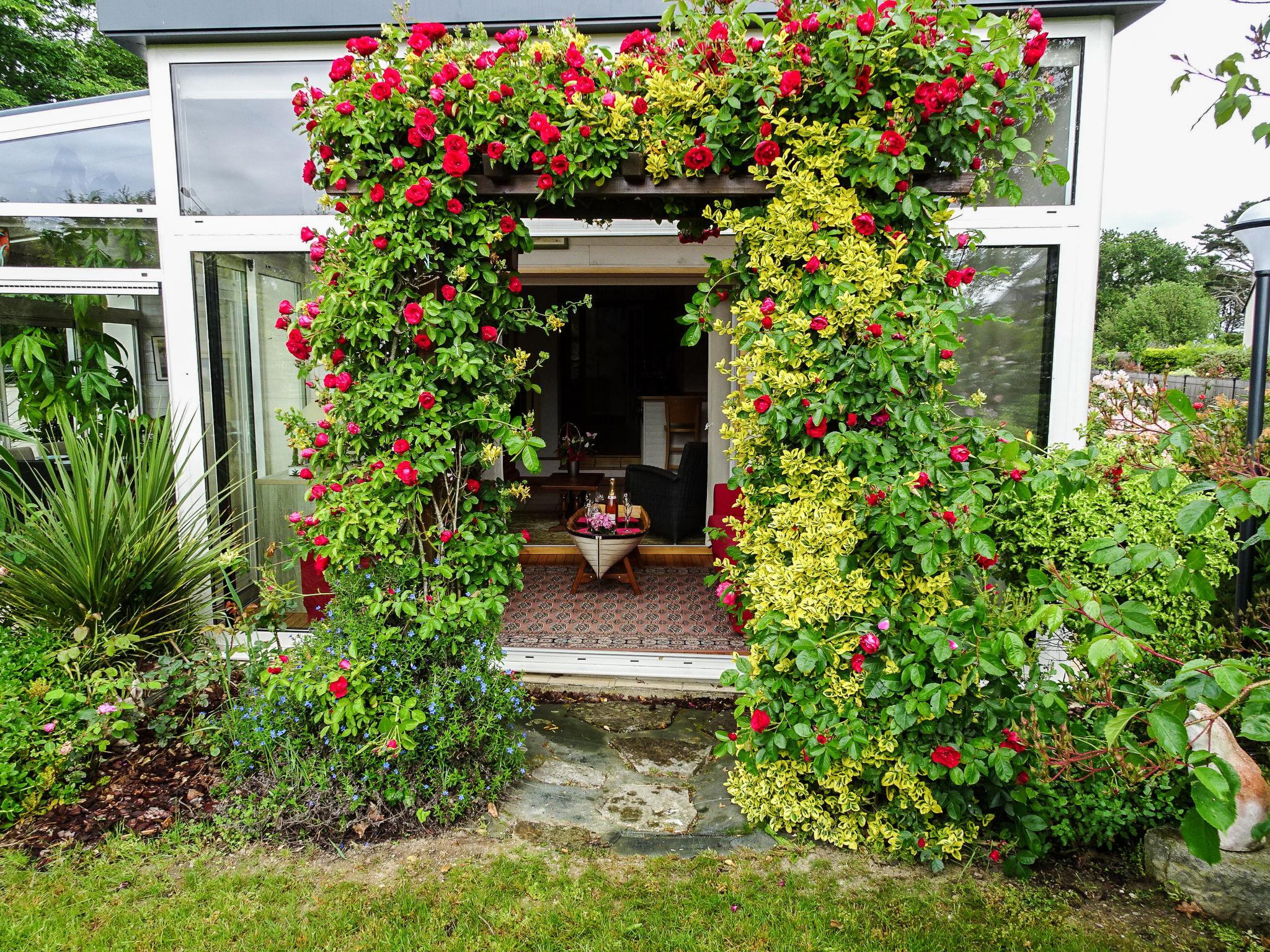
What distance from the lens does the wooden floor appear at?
6137mm

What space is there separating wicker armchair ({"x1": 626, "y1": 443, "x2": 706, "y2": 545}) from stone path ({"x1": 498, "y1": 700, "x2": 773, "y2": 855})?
240 cm

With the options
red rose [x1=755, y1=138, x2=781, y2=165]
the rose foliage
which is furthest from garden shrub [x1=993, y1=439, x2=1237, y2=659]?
red rose [x1=755, y1=138, x2=781, y2=165]

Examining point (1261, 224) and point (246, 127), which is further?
point (246, 127)

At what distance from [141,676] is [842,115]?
3.42m

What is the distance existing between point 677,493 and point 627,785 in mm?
3212

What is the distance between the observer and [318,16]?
379cm

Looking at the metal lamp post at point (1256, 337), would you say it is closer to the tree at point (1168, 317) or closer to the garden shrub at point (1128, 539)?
the garden shrub at point (1128, 539)

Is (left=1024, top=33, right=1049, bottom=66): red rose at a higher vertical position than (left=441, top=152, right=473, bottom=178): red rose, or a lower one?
higher

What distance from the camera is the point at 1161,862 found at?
2451 mm

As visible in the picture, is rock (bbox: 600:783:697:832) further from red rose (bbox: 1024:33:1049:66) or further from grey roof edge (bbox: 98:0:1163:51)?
grey roof edge (bbox: 98:0:1163:51)

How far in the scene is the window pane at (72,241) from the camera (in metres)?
4.07

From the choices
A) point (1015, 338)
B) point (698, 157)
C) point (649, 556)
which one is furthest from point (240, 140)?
point (1015, 338)

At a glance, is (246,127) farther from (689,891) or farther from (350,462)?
(689,891)

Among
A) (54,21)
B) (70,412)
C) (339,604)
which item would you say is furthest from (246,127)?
(54,21)
